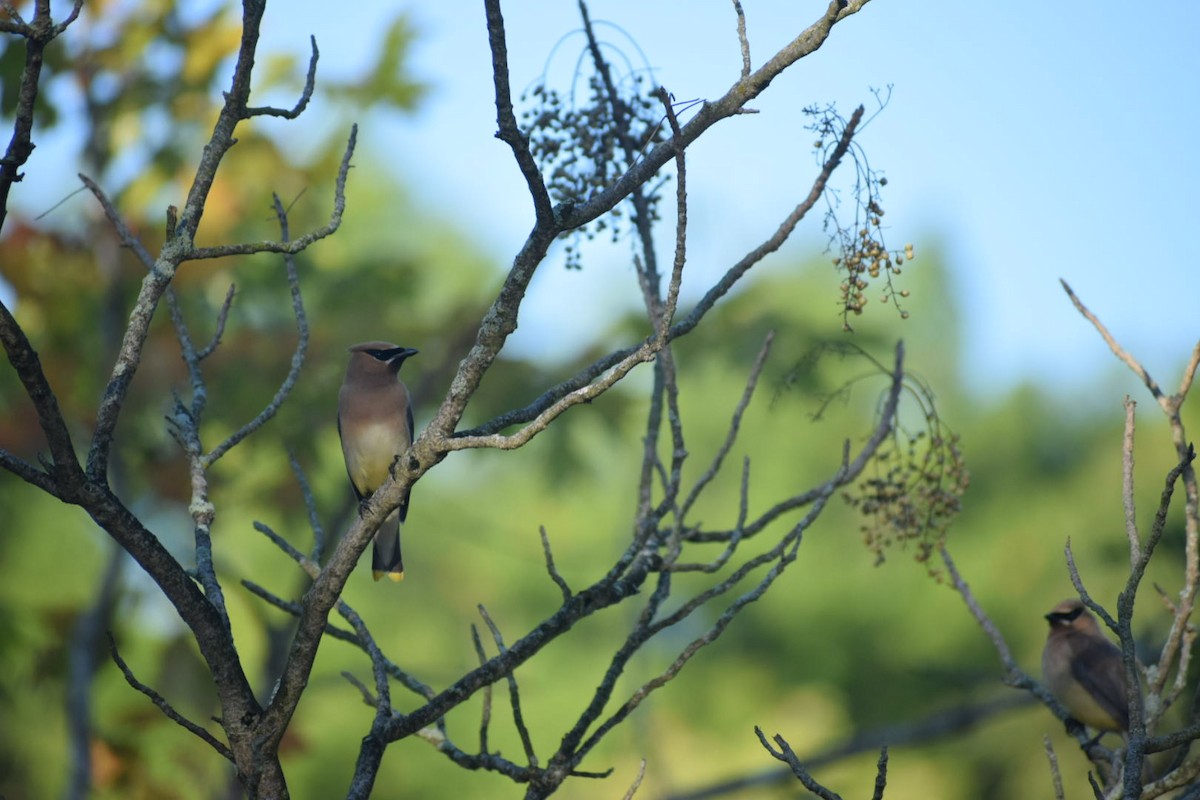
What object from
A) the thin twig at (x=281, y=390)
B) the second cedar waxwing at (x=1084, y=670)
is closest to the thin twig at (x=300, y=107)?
the thin twig at (x=281, y=390)

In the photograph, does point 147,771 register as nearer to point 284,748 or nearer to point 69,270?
point 284,748

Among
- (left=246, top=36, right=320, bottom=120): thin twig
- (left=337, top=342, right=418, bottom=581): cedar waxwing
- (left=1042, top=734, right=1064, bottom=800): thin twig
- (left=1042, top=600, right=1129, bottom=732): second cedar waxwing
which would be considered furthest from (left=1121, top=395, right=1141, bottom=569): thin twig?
(left=337, top=342, right=418, bottom=581): cedar waxwing

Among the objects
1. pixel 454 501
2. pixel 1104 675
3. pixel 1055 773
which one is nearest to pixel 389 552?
pixel 1104 675

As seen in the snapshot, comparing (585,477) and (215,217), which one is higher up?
(215,217)

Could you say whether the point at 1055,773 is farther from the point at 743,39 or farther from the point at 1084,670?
the point at 1084,670

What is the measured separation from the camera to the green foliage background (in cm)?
730

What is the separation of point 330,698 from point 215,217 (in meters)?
9.11

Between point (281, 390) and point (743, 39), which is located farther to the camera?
point (281, 390)

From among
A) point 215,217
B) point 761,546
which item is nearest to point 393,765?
point 761,546

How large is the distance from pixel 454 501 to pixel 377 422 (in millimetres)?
11247

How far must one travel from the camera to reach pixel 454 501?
655 inches

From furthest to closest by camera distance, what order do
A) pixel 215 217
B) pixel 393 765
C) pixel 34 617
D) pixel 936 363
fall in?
pixel 936 363, pixel 393 765, pixel 34 617, pixel 215 217

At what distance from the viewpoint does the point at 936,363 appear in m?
20.1

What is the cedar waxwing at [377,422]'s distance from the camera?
547 centimetres
